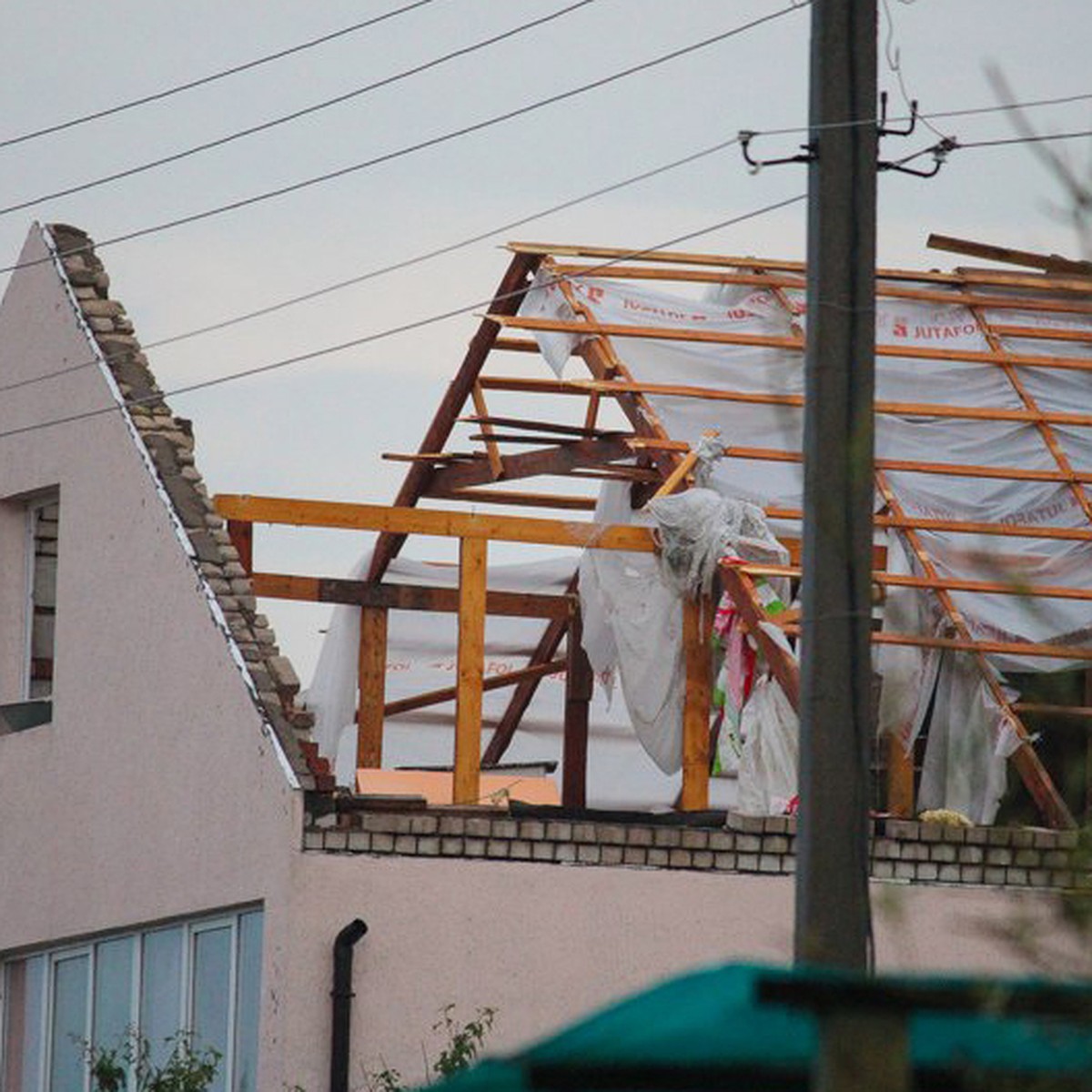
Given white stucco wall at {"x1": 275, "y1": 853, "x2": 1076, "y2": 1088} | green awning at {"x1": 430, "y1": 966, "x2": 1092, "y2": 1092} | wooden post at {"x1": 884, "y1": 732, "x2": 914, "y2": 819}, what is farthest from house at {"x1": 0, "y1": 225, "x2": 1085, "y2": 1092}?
green awning at {"x1": 430, "y1": 966, "x2": 1092, "y2": 1092}

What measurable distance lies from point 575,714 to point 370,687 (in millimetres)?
1561

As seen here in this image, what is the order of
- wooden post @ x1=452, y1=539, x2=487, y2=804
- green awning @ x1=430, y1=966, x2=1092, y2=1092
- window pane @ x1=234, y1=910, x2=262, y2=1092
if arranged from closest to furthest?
green awning @ x1=430, y1=966, x2=1092, y2=1092, window pane @ x1=234, y1=910, x2=262, y2=1092, wooden post @ x1=452, y1=539, x2=487, y2=804

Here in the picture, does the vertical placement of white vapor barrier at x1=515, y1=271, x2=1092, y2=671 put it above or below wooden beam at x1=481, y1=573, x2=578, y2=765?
above

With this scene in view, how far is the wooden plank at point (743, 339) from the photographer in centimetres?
1984

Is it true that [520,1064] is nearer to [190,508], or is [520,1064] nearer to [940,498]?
[190,508]

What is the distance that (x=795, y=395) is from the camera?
60.6 feet

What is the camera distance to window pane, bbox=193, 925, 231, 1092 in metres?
16.8

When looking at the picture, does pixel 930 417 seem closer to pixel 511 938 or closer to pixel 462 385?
pixel 462 385

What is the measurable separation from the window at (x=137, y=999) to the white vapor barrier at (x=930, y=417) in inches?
178

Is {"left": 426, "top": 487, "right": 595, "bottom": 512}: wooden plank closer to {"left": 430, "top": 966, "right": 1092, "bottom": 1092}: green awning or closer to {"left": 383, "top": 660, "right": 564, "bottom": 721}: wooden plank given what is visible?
{"left": 383, "top": 660, "right": 564, "bottom": 721}: wooden plank

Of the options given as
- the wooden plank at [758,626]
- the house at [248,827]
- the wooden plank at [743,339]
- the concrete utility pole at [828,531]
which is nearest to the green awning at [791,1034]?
the concrete utility pole at [828,531]

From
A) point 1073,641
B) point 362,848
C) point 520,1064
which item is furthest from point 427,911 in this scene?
point 520,1064

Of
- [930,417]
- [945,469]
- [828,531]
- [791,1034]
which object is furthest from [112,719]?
[791,1034]

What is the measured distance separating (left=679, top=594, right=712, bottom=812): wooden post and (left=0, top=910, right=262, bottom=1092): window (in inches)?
118
